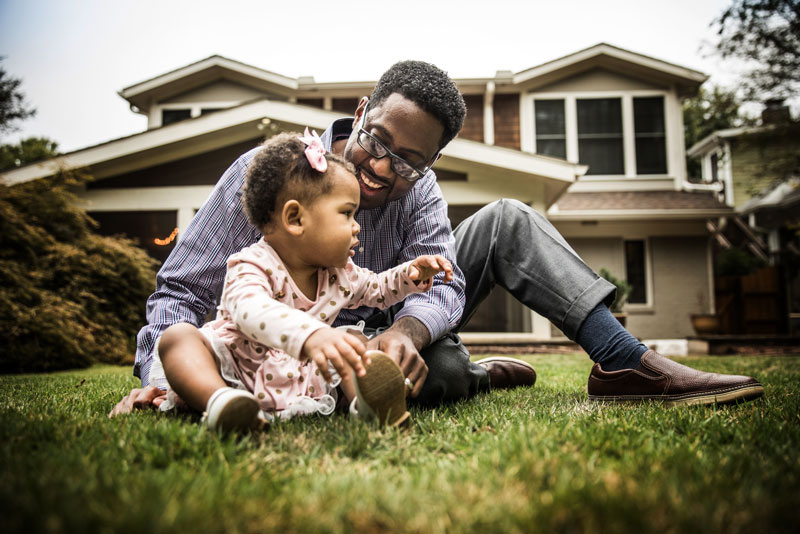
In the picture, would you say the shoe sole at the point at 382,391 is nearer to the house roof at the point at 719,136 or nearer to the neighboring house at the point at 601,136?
the neighboring house at the point at 601,136

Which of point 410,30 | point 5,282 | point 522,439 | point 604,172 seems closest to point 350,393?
point 522,439

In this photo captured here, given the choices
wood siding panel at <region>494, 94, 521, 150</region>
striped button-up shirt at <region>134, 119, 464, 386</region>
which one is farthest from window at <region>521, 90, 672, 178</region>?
striped button-up shirt at <region>134, 119, 464, 386</region>

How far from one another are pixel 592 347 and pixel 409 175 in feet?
3.59

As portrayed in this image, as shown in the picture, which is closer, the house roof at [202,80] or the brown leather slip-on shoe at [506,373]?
the brown leather slip-on shoe at [506,373]

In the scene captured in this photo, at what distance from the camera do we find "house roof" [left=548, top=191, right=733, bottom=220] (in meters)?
10.3

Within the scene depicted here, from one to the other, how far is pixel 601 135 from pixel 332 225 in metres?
11.2

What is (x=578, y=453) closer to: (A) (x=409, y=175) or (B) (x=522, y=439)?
(B) (x=522, y=439)

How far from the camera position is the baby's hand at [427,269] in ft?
6.21

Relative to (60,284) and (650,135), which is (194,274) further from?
(650,135)

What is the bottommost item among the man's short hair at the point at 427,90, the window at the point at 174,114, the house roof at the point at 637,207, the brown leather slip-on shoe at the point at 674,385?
the brown leather slip-on shoe at the point at 674,385

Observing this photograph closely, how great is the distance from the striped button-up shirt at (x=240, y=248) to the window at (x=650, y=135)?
34.7 ft

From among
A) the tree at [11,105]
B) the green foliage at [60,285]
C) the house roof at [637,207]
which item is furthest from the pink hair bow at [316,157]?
the tree at [11,105]

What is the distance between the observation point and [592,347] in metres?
2.22

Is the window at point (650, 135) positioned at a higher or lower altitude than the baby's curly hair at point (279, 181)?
higher
